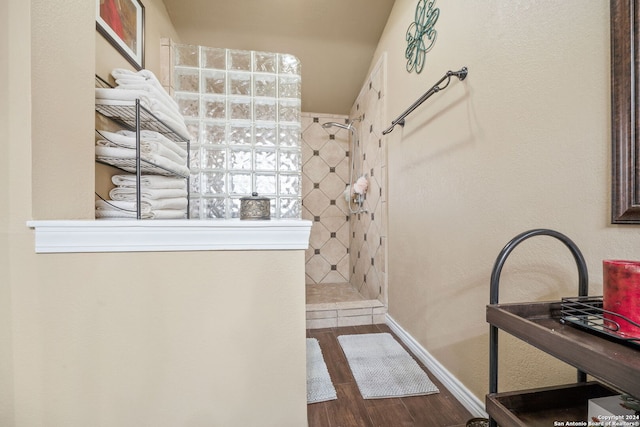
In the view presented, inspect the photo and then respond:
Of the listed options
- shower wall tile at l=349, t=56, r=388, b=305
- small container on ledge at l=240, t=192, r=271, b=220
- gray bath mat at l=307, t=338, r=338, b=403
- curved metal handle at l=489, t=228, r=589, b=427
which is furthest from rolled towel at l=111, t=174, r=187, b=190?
shower wall tile at l=349, t=56, r=388, b=305

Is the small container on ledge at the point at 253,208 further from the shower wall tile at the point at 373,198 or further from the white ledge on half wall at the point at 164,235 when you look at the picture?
the shower wall tile at the point at 373,198

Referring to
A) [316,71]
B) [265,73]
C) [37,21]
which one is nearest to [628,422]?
[37,21]

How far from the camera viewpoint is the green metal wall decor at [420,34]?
1283mm

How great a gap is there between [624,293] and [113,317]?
1.01m

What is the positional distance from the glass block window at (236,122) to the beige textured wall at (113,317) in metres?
0.98

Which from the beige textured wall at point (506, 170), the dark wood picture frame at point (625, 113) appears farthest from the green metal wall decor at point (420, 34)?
the dark wood picture frame at point (625, 113)

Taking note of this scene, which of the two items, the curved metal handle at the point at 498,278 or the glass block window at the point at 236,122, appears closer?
the curved metal handle at the point at 498,278

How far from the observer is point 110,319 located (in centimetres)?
65

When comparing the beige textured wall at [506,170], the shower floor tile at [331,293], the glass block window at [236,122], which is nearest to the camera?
the beige textured wall at [506,170]

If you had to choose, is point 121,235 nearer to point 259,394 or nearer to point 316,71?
point 259,394

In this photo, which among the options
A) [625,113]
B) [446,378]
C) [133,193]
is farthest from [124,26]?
[446,378]

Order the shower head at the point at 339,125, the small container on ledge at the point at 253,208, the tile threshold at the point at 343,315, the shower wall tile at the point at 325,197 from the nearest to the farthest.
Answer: the small container on ledge at the point at 253,208, the tile threshold at the point at 343,315, the shower head at the point at 339,125, the shower wall tile at the point at 325,197

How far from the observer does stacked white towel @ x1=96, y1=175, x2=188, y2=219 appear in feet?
3.11

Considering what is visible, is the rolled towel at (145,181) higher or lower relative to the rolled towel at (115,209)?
higher
